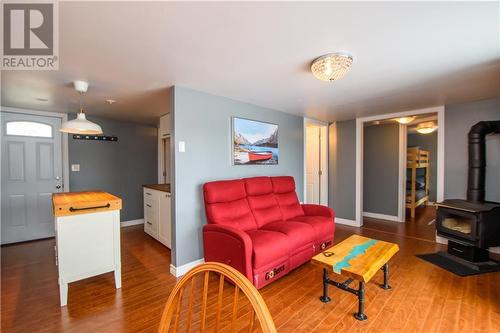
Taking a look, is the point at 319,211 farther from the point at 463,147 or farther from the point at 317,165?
the point at 463,147

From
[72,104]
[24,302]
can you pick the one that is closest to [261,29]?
[24,302]

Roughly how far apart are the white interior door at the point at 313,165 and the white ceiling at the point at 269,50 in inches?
79.6

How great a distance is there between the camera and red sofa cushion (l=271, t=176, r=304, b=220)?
3.32 m

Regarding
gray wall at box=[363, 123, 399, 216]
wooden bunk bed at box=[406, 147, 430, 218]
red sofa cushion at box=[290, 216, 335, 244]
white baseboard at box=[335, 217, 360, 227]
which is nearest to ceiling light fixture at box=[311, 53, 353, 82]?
red sofa cushion at box=[290, 216, 335, 244]

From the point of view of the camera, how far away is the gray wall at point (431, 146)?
21.6 ft

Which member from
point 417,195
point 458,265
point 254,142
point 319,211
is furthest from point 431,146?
point 254,142

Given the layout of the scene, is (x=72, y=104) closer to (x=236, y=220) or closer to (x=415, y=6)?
(x=236, y=220)

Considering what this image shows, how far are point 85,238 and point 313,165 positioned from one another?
14.2 ft

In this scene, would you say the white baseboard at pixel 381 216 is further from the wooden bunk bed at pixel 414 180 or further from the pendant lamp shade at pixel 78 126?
the pendant lamp shade at pixel 78 126

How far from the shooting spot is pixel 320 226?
9.56ft

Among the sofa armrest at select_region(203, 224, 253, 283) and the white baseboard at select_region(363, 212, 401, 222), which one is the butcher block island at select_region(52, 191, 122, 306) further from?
the white baseboard at select_region(363, 212, 401, 222)

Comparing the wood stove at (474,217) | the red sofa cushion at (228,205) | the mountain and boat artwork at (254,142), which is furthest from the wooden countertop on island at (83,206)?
the wood stove at (474,217)

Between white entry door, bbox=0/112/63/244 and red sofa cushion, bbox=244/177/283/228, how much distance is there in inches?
132

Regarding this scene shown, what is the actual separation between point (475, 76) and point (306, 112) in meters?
2.13
